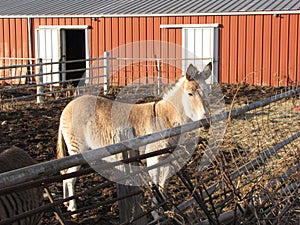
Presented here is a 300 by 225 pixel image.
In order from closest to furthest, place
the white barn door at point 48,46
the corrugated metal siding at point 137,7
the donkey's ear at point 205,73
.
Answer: the donkey's ear at point 205,73, the corrugated metal siding at point 137,7, the white barn door at point 48,46

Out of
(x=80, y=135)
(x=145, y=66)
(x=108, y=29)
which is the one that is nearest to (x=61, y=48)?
(x=108, y=29)

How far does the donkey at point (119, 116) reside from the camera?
6781mm

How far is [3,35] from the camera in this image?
879 inches

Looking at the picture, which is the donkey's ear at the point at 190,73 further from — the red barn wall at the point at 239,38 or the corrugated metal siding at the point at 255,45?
the corrugated metal siding at the point at 255,45

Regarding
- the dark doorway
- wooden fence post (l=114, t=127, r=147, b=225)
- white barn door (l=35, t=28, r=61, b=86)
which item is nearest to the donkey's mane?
wooden fence post (l=114, t=127, r=147, b=225)

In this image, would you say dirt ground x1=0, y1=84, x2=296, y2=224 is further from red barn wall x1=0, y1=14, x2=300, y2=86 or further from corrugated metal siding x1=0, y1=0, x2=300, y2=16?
corrugated metal siding x1=0, y1=0, x2=300, y2=16

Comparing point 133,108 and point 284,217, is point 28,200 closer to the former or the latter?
point 284,217

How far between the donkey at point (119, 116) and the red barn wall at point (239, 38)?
32.6 feet

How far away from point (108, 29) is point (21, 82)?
12.1 feet

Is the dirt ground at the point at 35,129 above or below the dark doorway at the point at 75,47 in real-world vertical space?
below

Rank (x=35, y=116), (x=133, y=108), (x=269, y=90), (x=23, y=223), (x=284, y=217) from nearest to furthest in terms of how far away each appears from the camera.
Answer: (x=284, y=217), (x=23, y=223), (x=133, y=108), (x=35, y=116), (x=269, y=90)

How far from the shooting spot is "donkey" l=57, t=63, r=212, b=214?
6.78 metres

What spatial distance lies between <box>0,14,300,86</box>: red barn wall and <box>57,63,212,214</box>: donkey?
9.94 m

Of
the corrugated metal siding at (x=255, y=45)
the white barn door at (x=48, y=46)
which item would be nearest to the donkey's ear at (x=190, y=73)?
the corrugated metal siding at (x=255, y=45)
